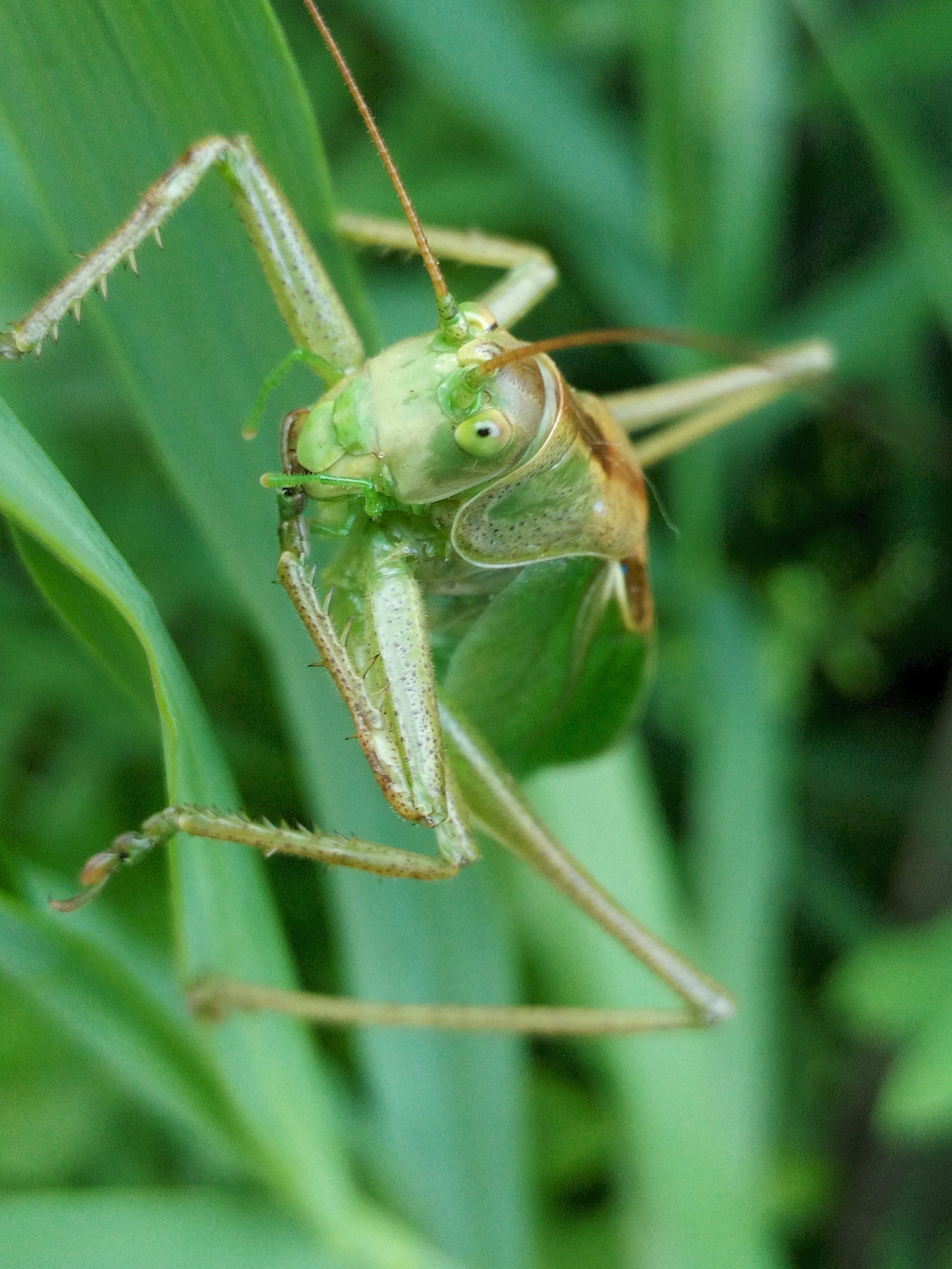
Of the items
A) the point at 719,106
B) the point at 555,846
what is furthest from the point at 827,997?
the point at 719,106

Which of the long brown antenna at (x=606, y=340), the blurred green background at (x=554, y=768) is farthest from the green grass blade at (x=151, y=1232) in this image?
the long brown antenna at (x=606, y=340)

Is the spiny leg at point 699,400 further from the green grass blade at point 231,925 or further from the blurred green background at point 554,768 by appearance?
the green grass blade at point 231,925

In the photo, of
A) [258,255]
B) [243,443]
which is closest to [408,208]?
[258,255]

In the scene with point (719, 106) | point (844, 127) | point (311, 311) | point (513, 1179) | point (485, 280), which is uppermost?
point (844, 127)

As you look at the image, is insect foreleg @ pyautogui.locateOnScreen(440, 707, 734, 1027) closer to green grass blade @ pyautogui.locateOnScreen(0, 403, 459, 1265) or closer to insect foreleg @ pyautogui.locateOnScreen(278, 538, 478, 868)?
insect foreleg @ pyautogui.locateOnScreen(278, 538, 478, 868)

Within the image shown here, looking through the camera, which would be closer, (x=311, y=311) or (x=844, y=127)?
(x=311, y=311)

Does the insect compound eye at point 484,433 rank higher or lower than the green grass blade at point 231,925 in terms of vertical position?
higher

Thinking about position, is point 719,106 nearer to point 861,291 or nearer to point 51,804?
point 861,291
